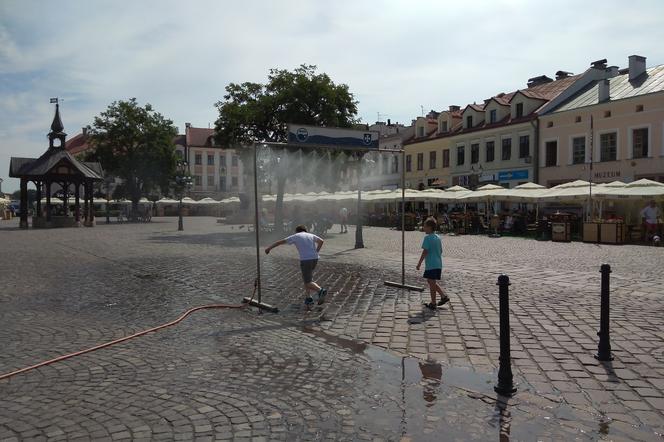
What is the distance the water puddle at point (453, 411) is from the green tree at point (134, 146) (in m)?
53.4

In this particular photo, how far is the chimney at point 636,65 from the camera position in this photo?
35.6 meters

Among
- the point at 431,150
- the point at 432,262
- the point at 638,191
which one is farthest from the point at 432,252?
the point at 431,150

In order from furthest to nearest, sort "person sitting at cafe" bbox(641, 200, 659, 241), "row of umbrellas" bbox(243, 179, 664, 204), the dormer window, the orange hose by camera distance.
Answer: the dormer window < "row of umbrellas" bbox(243, 179, 664, 204) < "person sitting at cafe" bbox(641, 200, 659, 241) < the orange hose

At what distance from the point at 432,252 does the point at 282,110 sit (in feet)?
68.7

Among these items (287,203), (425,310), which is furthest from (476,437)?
(287,203)

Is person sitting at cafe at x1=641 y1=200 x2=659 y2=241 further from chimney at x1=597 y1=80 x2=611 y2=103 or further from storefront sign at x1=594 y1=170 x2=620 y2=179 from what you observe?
chimney at x1=597 y1=80 x2=611 y2=103

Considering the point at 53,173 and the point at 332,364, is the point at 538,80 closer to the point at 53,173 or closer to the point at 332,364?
the point at 53,173

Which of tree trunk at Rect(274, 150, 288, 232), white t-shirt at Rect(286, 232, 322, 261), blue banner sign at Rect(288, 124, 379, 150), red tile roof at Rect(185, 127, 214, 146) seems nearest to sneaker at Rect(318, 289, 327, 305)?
white t-shirt at Rect(286, 232, 322, 261)

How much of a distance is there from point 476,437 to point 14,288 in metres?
10.0

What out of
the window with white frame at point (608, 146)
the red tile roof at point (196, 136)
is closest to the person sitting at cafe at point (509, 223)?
the window with white frame at point (608, 146)

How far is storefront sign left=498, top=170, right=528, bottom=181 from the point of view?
40438 millimetres

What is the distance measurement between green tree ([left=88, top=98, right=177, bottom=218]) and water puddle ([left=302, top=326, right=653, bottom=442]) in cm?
5339

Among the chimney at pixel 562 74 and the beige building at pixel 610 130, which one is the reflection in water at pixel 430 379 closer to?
the beige building at pixel 610 130

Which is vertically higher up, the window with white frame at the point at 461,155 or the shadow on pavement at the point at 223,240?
the window with white frame at the point at 461,155
